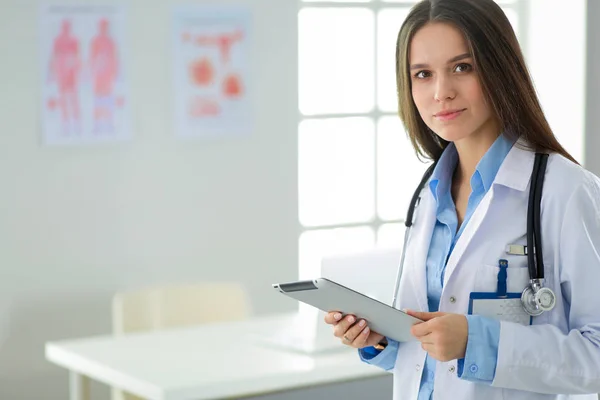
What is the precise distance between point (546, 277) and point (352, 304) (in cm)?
32

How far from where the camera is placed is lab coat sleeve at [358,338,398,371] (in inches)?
71.6

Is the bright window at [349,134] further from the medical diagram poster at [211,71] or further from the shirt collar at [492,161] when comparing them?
the shirt collar at [492,161]

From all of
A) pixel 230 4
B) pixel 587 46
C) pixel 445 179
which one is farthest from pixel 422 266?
pixel 587 46

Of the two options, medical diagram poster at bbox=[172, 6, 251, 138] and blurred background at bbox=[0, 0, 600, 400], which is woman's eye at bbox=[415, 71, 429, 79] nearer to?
blurred background at bbox=[0, 0, 600, 400]

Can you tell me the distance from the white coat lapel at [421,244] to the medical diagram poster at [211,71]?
2.57 metres

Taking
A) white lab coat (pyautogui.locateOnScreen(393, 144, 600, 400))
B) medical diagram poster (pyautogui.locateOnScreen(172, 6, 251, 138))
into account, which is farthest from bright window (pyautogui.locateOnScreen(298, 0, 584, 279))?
white lab coat (pyautogui.locateOnScreen(393, 144, 600, 400))

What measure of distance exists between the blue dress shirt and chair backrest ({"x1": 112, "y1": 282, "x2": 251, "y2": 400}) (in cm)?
182

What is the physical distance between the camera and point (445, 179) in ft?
5.99

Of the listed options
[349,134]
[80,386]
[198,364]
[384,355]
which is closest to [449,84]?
[384,355]

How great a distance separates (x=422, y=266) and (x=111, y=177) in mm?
2581

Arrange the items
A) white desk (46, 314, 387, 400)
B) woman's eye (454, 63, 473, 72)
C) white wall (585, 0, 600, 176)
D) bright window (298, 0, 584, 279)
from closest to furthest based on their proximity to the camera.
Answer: woman's eye (454, 63, 473, 72) → white desk (46, 314, 387, 400) → bright window (298, 0, 584, 279) → white wall (585, 0, 600, 176)

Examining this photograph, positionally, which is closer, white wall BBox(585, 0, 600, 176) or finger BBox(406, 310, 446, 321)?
finger BBox(406, 310, 446, 321)

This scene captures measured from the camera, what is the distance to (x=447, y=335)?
155cm

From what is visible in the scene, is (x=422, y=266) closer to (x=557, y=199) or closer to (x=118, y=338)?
(x=557, y=199)
